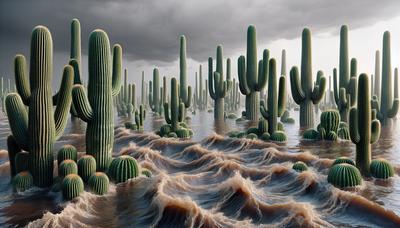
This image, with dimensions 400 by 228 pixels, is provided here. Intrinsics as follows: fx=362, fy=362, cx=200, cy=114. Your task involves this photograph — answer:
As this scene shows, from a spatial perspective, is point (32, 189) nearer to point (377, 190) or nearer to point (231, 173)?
point (231, 173)

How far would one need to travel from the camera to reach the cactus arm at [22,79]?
1008 centimetres

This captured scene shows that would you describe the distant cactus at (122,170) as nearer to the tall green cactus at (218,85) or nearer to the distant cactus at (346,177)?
the distant cactus at (346,177)

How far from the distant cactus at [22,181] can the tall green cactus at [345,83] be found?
754 inches

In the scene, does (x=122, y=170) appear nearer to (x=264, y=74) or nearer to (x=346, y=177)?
(x=346, y=177)

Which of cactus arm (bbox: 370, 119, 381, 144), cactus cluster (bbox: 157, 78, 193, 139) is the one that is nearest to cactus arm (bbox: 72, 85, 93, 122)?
cactus arm (bbox: 370, 119, 381, 144)

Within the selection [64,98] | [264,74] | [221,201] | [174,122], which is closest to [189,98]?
[264,74]

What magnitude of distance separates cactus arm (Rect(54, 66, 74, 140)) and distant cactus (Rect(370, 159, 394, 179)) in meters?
9.10

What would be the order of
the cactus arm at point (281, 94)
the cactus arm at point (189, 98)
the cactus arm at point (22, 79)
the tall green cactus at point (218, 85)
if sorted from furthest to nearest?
the tall green cactus at point (218, 85), the cactus arm at point (189, 98), the cactus arm at point (281, 94), the cactus arm at point (22, 79)

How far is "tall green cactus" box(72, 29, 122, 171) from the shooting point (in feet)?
35.3

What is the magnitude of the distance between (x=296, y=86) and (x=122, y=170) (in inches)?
619

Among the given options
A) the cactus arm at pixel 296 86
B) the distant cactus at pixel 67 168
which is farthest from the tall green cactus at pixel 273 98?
the distant cactus at pixel 67 168

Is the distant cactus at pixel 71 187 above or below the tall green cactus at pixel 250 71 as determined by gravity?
below

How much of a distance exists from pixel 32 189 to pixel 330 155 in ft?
34.6

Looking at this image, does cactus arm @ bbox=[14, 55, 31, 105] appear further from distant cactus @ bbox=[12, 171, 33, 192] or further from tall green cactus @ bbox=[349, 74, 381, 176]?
tall green cactus @ bbox=[349, 74, 381, 176]
